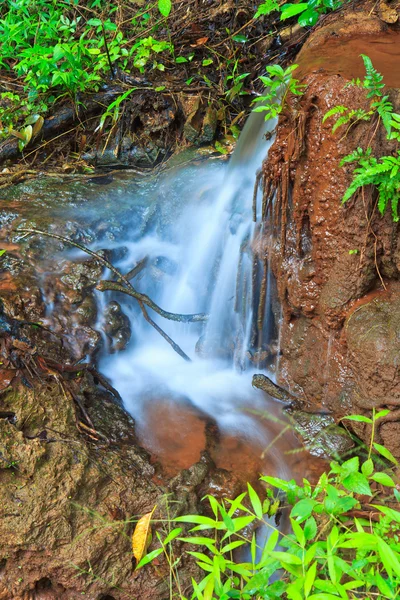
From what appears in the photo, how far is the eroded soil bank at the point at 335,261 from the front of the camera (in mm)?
3240

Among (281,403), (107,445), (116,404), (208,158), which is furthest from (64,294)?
(208,158)

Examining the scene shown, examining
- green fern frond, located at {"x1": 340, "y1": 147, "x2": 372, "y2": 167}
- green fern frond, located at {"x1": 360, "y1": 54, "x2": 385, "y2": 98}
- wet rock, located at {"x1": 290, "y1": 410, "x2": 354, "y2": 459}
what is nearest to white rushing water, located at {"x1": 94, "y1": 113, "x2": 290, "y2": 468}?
wet rock, located at {"x1": 290, "y1": 410, "x2": 354, "y2": 459}

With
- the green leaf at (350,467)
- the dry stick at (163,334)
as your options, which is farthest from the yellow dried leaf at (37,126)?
the green leaf at (350,467)

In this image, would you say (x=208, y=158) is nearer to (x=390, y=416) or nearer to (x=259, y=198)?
(x=259, y=198)

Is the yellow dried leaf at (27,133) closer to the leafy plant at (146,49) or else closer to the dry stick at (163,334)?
the leafy plant at (146,49)

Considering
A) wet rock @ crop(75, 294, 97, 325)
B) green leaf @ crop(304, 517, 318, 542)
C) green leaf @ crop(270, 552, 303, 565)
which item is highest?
green leaf @ crop(270, 552, 303, 565)

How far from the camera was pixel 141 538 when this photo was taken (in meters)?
2.75

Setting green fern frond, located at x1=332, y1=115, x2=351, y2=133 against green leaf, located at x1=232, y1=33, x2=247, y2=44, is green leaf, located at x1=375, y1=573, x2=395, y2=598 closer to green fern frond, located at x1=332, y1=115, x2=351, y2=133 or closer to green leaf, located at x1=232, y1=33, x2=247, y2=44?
green fern frond, located at x1=332, y1=115, x2=351, y2=133

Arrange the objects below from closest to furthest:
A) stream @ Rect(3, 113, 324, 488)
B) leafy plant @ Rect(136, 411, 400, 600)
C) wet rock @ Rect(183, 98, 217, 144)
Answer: leafy plant @ Rect(136, 411, 400, 600) → stream @ Rect(3, 113, 324, 488) → wet rock @ Rect(183, 98, 217, 144)

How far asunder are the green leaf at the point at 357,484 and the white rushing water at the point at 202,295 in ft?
5.24

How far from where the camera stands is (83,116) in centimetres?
635

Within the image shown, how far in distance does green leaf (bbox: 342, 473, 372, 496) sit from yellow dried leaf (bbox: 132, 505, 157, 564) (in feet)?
3.79

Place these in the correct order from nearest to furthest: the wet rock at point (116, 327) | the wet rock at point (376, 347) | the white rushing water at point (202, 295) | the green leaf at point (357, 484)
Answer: the green leaf at point (357, 484), the wet rock at point (376, 347), the white rushing water at point (202, 295), the wet rock at point (116, 327)

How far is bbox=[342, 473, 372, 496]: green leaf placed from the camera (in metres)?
1.98
